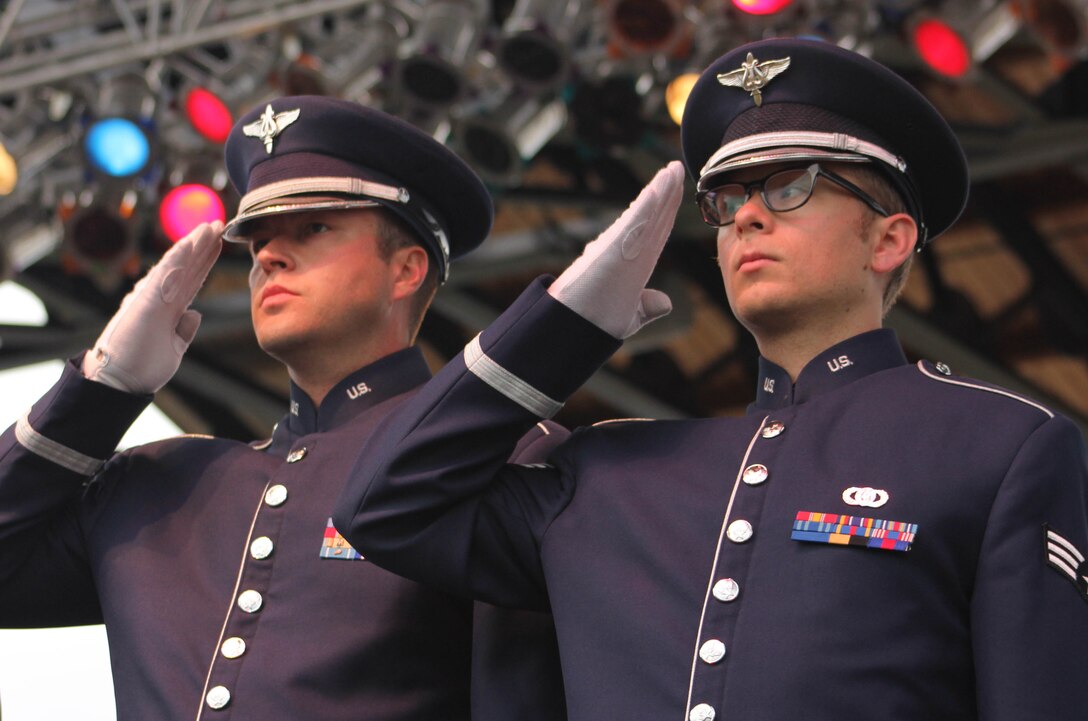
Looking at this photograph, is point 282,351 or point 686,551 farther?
point 282,351

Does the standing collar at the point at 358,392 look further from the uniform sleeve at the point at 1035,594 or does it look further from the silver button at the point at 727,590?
the uniform sleeve at the point at 1035,594

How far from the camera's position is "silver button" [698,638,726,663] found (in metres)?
2.38

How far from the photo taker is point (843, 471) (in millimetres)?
2477

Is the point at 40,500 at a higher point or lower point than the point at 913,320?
lower

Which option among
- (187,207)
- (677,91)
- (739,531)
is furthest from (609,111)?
(739,531)

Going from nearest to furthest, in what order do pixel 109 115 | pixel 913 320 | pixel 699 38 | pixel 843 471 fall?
pixel 843 471
pixel 699 38
pixel 109 115
pixel 913 320

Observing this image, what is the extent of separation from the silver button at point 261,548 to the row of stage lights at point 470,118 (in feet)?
8.45

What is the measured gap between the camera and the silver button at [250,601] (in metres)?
2.83

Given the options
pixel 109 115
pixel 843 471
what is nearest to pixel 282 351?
pixel 843 471

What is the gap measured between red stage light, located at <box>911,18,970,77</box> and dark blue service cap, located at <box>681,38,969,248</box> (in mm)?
2442

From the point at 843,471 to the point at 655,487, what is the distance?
0.28 meters

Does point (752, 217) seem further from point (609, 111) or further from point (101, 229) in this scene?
point (101, 229)

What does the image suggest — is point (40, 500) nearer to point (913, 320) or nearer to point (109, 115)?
point (109, 115)

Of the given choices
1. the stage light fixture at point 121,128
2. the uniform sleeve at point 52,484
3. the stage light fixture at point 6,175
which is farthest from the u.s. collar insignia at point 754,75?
the stage light fixture at point 6,175
